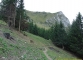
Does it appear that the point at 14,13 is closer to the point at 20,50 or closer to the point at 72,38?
the point at 72,38

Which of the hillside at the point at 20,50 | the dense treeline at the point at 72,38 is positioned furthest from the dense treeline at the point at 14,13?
the dense treeline at the point at 72,38

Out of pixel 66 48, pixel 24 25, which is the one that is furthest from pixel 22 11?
pixel 66 48

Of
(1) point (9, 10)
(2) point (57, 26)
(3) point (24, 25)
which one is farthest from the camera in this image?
A: (2) point (57, 26)

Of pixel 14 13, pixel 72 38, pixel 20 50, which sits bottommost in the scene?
pixel 72 38

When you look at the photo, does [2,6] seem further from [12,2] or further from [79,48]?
[79,48]

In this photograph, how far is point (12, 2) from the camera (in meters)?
49.5

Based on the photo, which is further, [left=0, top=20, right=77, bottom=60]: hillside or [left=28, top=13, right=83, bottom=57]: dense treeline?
[left=28, top=13, right=83, bottom=57]: dense treeline

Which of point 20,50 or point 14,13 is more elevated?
point 14,13

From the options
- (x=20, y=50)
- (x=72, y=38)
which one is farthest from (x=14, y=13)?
(x=20, y=50)

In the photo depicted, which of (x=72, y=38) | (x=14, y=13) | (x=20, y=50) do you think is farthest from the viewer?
(x=72, y=38)

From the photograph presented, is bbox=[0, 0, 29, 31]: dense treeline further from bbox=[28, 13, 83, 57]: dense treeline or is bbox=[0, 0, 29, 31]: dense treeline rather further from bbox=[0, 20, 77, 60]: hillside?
bbox=[28, 13, 83, 57]: dense treeline

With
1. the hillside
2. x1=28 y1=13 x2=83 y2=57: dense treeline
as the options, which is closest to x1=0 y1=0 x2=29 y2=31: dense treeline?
the hillside

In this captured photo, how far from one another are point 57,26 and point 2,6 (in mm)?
21702

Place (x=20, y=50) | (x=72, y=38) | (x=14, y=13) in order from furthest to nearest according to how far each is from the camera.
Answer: (x=72, y=38), (x=14, y=13), (x=20, y=50)
